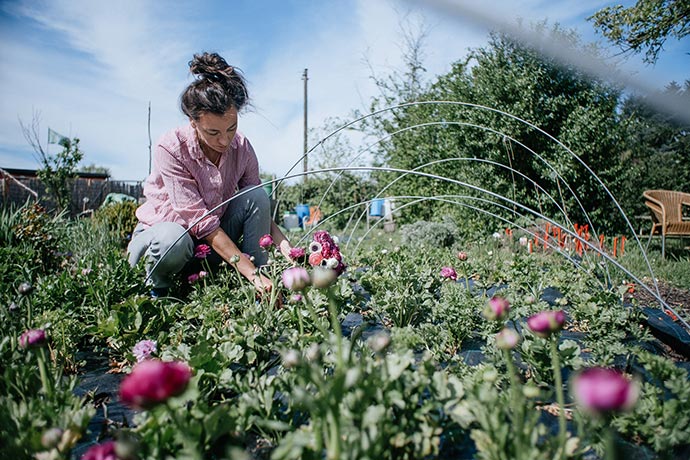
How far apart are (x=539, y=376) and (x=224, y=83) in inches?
70.0

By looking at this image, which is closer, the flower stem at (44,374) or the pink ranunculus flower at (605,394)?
the pink ranunculus flower at (605,394)

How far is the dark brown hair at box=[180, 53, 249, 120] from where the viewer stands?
5.81 ft

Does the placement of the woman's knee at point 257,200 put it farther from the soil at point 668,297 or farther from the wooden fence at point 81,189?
the wooden fence at point 81,189

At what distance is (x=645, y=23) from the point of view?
5387mm

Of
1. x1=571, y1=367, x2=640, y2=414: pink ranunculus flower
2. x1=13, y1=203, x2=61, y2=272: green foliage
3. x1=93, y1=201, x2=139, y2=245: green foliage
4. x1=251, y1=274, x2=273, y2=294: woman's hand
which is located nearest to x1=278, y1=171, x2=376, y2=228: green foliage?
x1=93, y1=201, x2=139, y2=245: green foliage

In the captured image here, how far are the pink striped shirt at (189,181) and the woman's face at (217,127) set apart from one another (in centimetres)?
16

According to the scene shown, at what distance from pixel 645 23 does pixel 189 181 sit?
6.54 m

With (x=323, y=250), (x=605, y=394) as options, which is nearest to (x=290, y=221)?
(x=323, y=250)

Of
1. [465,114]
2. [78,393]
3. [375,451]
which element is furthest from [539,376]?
[465,114]

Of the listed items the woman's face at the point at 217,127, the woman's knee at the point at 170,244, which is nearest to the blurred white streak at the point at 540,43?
the woman's face at the point at 217,127

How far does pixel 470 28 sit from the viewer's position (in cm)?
68

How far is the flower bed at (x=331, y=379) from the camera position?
649 mm

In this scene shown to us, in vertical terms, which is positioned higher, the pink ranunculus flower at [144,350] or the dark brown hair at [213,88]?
the dark brown hair at [213,88]

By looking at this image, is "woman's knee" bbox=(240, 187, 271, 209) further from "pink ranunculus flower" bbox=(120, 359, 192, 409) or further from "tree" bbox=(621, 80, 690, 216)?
"tree" bbox=(621, 80, 690, 216)
